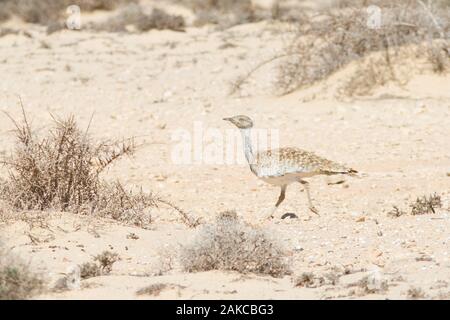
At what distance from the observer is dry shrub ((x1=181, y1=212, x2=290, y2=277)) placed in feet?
21.5

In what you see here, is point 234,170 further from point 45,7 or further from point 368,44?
point 45,7

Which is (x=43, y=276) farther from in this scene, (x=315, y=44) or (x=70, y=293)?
(x=315, y=44)

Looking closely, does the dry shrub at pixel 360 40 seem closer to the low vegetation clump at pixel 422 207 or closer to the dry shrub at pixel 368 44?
the dry shrub at pixel 368 44

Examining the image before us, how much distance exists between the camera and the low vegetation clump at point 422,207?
8672 millimetres

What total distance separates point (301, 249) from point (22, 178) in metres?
2.47

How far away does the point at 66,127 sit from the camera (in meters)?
8.10

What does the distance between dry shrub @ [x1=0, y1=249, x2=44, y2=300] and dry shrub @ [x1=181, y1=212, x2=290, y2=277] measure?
1119 mm

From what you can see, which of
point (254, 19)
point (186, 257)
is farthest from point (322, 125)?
point (254, 19)

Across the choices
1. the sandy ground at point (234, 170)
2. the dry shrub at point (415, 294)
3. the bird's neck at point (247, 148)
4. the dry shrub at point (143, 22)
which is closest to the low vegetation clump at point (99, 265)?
the sandy ground at point (234, 170)

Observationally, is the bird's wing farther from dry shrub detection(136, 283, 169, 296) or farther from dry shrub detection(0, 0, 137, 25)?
dry shrub detection(0, 0, 137, 25)

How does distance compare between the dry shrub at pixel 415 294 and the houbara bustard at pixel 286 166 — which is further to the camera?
the houbara bustard at pixel 286 166

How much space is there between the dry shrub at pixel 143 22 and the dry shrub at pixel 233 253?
2095 centimetres

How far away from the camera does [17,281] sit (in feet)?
19.1

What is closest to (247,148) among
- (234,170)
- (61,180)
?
(61,180)
